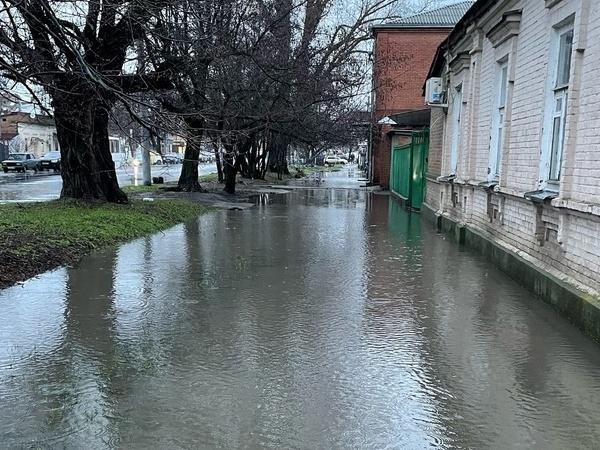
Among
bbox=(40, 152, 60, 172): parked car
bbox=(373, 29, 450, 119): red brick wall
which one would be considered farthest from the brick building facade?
bbox=(40, 152, 60, 172): parked car

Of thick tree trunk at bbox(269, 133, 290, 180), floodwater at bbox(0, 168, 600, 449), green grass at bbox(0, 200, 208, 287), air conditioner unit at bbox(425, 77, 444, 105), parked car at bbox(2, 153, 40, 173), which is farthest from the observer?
parked car at bbox(2, 153, 40, 173)

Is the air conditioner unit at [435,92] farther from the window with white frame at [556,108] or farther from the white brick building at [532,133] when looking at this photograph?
the window with white frame at [556,108]

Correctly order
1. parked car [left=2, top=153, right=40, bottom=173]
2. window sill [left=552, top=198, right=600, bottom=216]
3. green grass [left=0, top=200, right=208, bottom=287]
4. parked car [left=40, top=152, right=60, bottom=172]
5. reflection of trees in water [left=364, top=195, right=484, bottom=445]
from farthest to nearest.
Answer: parked car [left=40, top=152, right=60, bottom=172] → parked car [left=2, top=153, right=40, bottom=173] → green grass [left=0, top=200, right=208, bottom=287] → window sill [left=552, top=198, right=600, bottom=216] → reflection of trees in water [left=364, top=195, right=484, bottom=445]

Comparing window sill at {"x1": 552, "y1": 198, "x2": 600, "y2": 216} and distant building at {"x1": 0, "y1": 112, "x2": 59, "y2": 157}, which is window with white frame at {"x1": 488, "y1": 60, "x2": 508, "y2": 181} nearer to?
window sill at {"x1": 552, "y1": 198, "x2": 600, "y2": 216}

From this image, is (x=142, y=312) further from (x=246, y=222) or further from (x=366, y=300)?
(x=246, y=222)

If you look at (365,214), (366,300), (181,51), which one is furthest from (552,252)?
(365,214)

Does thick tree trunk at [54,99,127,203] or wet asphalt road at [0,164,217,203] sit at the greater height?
thick tree trunk at [54,99,127,203]

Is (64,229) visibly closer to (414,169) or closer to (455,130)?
(455,130)

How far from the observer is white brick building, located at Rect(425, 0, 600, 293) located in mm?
5645

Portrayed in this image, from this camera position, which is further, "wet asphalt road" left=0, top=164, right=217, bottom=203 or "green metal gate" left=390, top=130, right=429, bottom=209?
"wet asphalt road" left=0, top=164, right=217, bottom=203

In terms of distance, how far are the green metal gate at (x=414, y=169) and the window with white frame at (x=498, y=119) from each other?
25.6 ft

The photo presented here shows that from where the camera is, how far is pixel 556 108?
6848mm

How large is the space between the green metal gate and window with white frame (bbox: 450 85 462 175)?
425 cm

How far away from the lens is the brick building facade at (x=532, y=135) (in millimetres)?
5648
